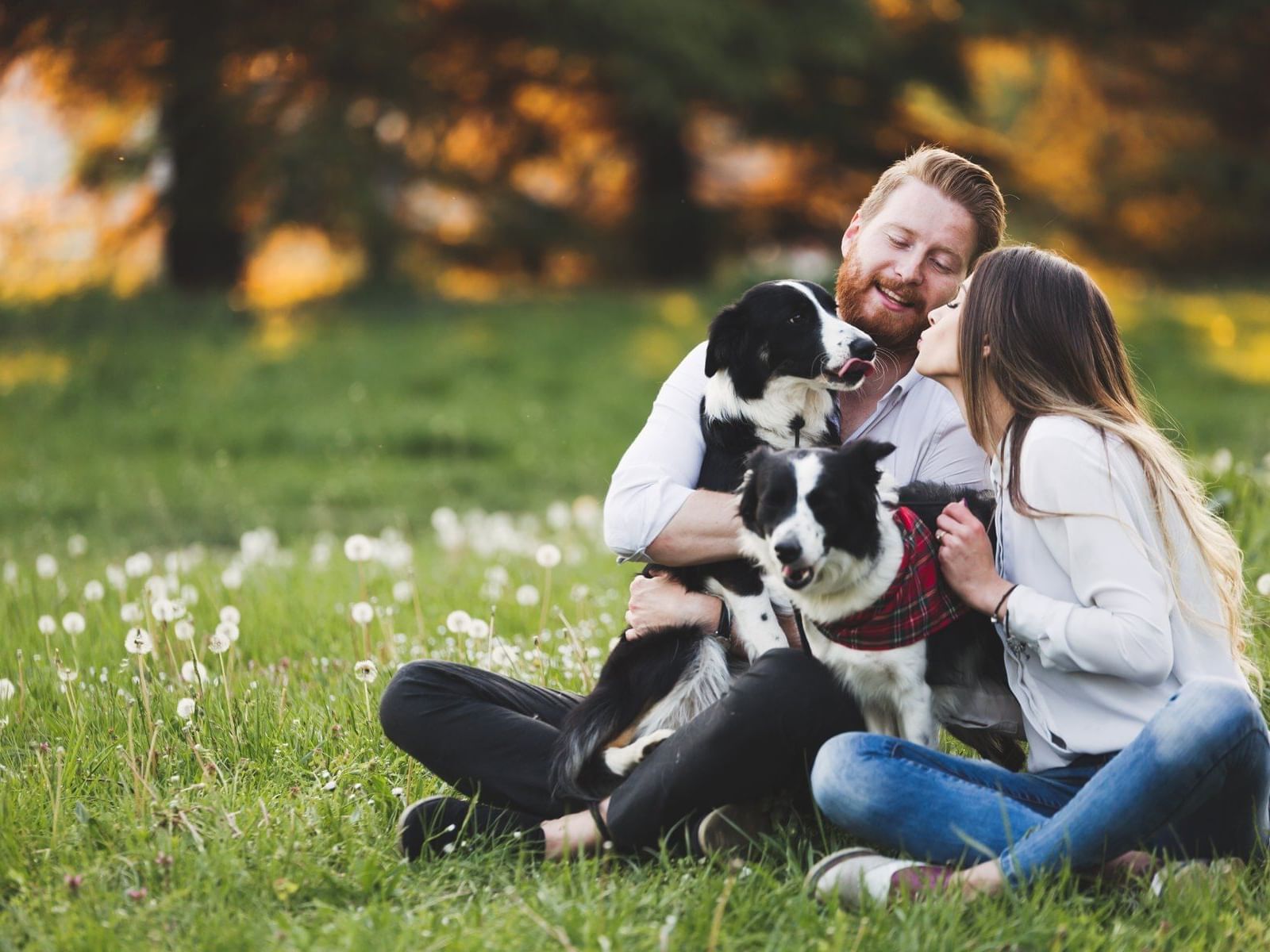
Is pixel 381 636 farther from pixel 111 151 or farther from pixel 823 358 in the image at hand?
pixel 111 151

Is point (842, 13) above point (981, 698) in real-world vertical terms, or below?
above

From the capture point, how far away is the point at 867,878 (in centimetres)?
291

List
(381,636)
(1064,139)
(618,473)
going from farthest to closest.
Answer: (1064,139), (381,636), (618,473)

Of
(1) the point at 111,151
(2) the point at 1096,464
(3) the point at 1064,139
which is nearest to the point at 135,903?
(2) the point at 1096,464

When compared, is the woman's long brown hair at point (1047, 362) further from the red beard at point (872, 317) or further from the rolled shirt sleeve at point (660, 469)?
the rolled shirt sleeve at point (660, 469)

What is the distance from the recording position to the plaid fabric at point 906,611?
325cm

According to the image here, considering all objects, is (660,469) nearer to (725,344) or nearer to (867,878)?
(725,344)

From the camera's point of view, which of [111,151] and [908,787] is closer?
[908,787]

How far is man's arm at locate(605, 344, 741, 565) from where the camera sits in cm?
361

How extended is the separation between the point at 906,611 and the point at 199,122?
41.8 feet

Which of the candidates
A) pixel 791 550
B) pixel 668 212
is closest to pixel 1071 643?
pixel 791 550

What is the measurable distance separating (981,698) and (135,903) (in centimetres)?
Result: 216

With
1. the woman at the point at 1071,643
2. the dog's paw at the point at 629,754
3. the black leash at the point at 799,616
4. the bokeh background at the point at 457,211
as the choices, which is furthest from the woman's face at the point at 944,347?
the bokeh background at the point at 457,211

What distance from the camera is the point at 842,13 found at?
15.9m
